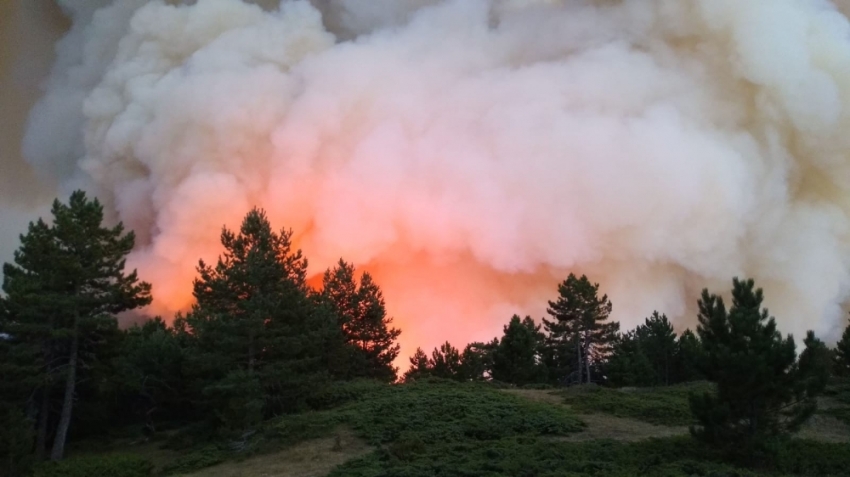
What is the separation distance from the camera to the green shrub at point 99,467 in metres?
22.5

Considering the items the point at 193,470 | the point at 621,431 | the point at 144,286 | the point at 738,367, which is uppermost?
the point at 144,286

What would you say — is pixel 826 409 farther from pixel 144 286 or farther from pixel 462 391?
pixel 144 286

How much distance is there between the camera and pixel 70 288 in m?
28.3

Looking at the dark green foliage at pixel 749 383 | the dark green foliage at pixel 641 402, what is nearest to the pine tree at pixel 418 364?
the dark green foliage at pixel 641 402

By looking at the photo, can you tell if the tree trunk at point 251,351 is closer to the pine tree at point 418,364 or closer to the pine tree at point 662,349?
the pine tree at point 418,364

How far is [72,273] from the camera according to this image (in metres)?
27.5

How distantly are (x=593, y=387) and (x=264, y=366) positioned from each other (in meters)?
17.7

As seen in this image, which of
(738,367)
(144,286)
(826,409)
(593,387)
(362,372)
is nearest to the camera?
(738,367)

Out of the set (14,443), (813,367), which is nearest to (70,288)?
(14,443)

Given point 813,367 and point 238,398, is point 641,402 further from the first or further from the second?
point 238,398

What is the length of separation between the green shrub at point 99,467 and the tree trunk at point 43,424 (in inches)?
205

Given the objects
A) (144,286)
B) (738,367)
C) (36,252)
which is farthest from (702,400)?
(36,252)

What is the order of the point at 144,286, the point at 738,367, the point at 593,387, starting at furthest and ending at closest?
the point at 593,387
the point at 144,286
the point at 738,367

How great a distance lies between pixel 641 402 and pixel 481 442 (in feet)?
34.4
